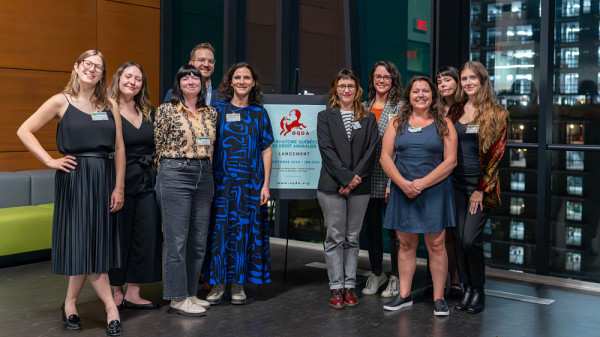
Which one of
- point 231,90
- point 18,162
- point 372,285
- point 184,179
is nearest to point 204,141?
point 184,179

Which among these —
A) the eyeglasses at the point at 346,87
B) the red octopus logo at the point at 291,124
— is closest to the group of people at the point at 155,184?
the red octopus logo at the point at 291,124

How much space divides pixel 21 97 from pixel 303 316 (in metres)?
4.00

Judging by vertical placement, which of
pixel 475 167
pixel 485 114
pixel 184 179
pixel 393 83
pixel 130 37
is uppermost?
pixel 130 37

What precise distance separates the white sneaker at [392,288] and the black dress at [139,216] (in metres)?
1.65

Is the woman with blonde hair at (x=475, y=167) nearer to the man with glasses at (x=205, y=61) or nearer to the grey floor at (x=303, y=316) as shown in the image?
the grey floor at (x=303, y=316)

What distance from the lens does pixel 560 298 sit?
14.8 feet

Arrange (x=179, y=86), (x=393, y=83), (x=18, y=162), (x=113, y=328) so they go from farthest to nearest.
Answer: (x=18, y=162), (x=393, y=83), (x=179, y=86), (x=113, y=328)

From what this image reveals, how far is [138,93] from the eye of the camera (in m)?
4.01

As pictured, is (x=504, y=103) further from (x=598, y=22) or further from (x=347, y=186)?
(x=347, y=186)

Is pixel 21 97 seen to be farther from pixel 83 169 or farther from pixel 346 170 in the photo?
pixel 346 170

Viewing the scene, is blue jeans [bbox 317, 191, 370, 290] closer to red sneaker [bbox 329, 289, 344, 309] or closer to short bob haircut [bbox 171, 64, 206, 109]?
red sneaker [bbox 329, 289, 344, 309]

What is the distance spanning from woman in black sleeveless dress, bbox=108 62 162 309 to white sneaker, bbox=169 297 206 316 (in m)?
0.21

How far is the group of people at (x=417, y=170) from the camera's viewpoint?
3.93 meters

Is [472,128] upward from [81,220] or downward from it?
upward
